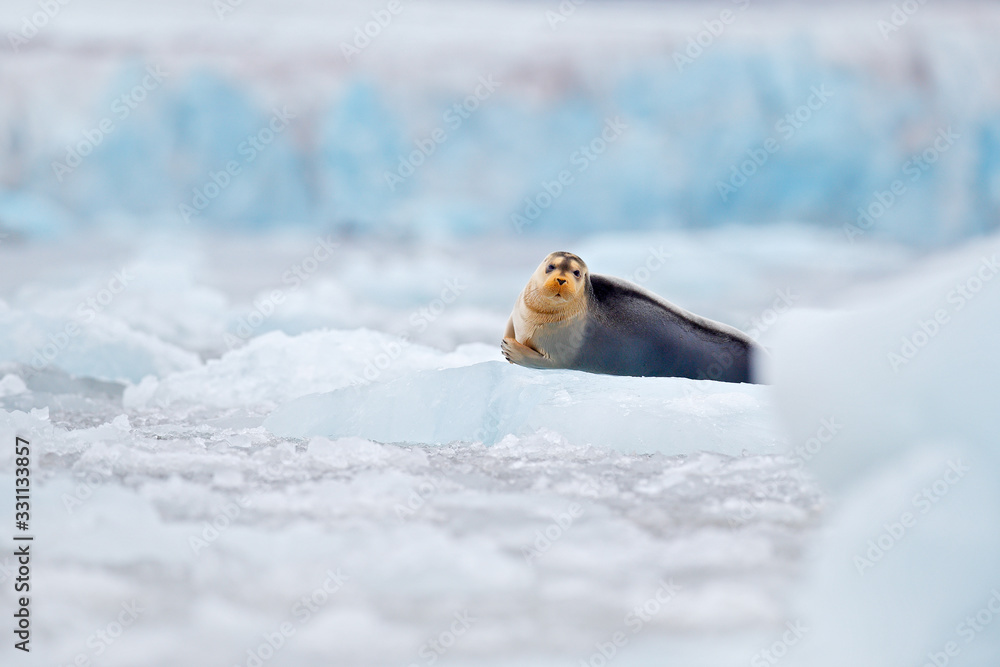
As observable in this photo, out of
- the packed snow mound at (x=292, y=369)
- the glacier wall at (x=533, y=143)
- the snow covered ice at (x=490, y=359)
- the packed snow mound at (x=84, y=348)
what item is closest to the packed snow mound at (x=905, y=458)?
the snow covered ice at (x=490, y=359)

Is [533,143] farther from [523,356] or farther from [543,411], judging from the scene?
[543,411]

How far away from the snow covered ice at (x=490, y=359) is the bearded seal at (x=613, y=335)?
0.26 meters

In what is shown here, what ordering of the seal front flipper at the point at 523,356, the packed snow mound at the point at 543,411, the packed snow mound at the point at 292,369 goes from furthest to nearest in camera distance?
the packed snow mound at the point at 292,369
the seal front flipper at the point at 523,356
the packed snow mound at the point at 543,411

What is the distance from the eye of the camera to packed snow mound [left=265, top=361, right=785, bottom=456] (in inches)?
110

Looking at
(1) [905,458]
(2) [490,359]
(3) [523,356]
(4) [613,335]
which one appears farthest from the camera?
(2) [490,359]

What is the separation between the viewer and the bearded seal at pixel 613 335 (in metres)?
3.36

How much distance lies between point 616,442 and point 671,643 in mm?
1260

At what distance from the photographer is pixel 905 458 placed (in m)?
1.89

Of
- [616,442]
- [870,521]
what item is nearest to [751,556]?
[870,521]

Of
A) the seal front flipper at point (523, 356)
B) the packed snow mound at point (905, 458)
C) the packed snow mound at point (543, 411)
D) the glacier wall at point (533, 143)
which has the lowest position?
the packed snow mound at point (905, 458)

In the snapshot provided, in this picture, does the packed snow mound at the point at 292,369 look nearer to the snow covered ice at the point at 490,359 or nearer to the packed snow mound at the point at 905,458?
the snow covered ice at the point at 490,359

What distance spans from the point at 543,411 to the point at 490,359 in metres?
1.08

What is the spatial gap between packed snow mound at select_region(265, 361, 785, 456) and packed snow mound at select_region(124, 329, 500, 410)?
631mm

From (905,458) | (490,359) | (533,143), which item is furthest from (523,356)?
(533,143)
